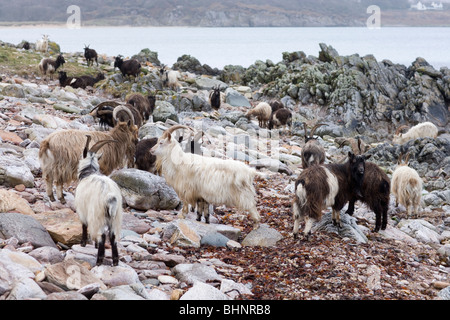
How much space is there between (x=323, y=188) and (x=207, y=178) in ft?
5.60

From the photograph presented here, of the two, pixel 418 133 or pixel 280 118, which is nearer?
pixel 280 118

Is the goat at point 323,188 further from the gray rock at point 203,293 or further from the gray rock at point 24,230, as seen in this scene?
the gray rock at point 24,230

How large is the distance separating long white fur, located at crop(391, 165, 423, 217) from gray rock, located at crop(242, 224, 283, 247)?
166 inches

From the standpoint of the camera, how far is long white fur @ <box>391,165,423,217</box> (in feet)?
32.1

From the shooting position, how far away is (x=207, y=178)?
Answer: 6.88 meters

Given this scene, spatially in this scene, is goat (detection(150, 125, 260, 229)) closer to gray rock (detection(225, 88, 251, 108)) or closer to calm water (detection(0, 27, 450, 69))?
gray rock (detection(225, 88, 251, 108))

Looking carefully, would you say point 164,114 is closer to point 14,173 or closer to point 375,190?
point 14,173

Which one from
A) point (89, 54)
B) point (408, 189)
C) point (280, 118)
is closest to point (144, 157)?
point (408, 189)

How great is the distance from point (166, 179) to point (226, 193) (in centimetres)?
107

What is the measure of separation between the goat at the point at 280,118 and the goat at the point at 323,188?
1037 centimetres

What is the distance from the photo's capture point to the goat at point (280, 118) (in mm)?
17953

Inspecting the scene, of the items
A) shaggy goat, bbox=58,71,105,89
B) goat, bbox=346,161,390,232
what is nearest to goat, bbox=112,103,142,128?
goat, bbox=346,161,390,232
